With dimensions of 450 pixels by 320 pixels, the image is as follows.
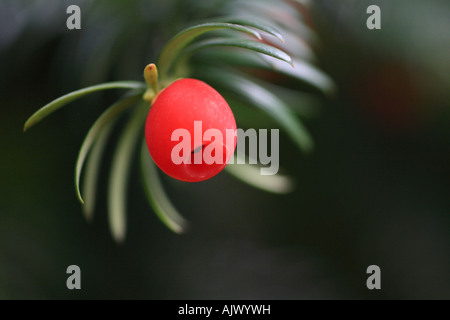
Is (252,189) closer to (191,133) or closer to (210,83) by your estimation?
(210,83)

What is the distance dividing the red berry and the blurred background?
0.73 ft

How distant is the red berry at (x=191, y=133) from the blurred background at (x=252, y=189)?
221 millimetres

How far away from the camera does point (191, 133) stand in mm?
264

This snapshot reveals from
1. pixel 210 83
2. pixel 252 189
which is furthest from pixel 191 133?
pixel 252 189

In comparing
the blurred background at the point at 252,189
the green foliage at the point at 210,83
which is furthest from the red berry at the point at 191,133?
the blurred background at the point at 252,189

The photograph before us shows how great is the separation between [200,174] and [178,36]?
4.1 inches

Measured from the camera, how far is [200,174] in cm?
28

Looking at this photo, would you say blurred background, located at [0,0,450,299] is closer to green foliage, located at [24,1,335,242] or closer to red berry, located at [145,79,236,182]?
green foliage, located at [24,1,335,242]

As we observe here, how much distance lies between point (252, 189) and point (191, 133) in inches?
15.5

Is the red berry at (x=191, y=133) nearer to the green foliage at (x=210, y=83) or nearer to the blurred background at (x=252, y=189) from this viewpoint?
the green foliage at (x=210, y=83)

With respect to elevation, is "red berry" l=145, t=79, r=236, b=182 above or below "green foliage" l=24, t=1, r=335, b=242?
below

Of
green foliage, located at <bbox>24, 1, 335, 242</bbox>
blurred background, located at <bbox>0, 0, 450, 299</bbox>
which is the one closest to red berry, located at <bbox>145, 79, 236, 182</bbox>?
green foliage, located at <bbox>24, 1, 335, 242</bbox>

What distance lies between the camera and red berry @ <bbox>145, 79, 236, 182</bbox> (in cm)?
26

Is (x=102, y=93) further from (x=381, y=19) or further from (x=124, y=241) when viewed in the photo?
(x=381, y=19)
